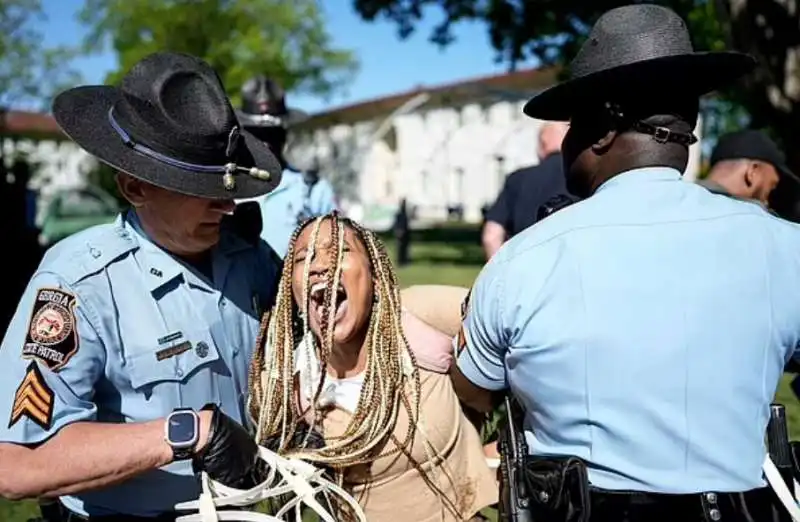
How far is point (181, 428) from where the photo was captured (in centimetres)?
192

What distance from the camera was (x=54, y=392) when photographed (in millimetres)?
1931

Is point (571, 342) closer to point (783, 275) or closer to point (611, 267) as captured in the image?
point (611, 267)

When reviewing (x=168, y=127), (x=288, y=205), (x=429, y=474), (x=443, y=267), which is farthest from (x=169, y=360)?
(x=443, y=267)

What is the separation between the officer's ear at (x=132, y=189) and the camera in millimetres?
2193

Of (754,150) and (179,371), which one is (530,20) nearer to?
(754,150)

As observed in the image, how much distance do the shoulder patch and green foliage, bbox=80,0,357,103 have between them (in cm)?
3630

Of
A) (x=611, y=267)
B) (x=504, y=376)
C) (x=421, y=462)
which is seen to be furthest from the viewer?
(x=421, y=462)

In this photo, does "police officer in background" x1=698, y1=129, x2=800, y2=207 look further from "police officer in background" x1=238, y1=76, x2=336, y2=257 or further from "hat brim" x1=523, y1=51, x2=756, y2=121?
"hat brim" x1=523, y1=51, x2=756, y2=121

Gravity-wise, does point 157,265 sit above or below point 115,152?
below

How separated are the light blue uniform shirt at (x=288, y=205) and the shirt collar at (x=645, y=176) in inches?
110

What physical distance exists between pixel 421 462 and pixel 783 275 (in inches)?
37.0

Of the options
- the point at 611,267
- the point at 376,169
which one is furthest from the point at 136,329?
the point at 376,169

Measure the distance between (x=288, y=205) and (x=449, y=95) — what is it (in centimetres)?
3666

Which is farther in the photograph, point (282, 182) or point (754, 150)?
point (754, 150)
